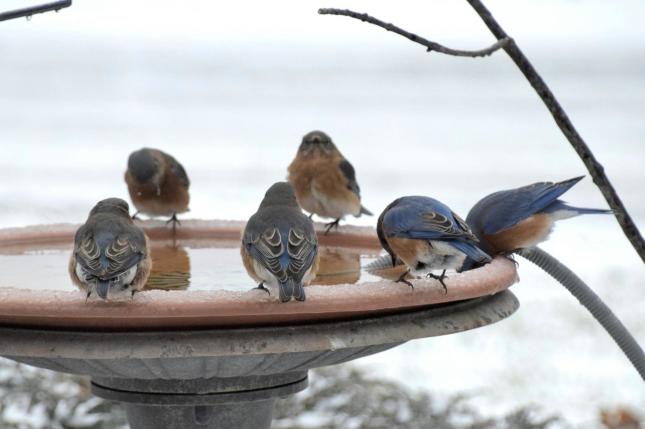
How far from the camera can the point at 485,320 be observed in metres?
2.90

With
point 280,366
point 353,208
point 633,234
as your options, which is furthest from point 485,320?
point 353,208

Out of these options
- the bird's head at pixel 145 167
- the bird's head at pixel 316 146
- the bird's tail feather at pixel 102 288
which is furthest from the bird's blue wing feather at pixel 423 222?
the bird's head at pixel 145 167

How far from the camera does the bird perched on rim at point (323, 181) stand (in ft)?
18.2

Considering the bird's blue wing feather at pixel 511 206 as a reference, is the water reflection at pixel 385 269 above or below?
below

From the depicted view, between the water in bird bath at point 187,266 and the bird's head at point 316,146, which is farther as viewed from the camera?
the bird's head at point 316,146

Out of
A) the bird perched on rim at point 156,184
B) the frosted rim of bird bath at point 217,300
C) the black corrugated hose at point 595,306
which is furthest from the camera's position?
the bird perched on rim at point 156,184

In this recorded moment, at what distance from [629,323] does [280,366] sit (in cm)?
453

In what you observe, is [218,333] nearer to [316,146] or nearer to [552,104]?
[552,104]

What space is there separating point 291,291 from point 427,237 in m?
0.61

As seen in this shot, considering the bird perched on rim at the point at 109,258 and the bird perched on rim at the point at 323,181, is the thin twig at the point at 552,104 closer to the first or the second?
the bird perched on rim at the point at 109,258

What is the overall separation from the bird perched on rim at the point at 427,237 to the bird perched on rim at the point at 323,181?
2395mm

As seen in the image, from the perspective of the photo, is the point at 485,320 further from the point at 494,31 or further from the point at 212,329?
the point at 494,31

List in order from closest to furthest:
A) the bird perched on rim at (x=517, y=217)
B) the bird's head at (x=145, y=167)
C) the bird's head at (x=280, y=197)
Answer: the bird's head at (x=280, y=197), the bird perched on rim at (x=517, y=217), the bird's head at (x=145, y=167)

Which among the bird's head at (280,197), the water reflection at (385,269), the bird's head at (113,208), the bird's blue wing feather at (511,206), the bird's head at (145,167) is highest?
the bird's head at (280,197)
